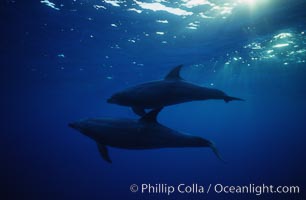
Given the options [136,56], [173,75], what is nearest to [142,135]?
[173,75]

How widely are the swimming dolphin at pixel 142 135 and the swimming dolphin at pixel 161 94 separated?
25cm

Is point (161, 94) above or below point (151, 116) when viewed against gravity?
above

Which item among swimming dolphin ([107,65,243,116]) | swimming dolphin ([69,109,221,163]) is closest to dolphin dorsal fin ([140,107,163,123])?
swimming dolphin ([69,109,221,163])

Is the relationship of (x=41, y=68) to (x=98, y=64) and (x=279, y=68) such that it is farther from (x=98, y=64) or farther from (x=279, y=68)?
(x=279, y=68)

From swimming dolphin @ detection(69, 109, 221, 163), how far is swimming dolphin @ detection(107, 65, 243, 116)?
25 centimetres

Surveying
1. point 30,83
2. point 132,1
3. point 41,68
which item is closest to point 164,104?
point 132,1

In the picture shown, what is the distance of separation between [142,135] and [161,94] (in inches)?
33.2

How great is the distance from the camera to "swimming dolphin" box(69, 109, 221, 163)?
450 cm

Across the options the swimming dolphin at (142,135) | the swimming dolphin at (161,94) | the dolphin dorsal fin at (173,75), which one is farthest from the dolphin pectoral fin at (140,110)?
the dolphin dorsal fin at (173,75)

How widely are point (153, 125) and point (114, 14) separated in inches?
490

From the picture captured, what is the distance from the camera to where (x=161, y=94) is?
4.58 m

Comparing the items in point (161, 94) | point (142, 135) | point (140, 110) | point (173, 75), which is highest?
point (173, 75)

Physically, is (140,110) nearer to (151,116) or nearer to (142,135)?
(151,116)

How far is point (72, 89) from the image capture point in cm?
4388
